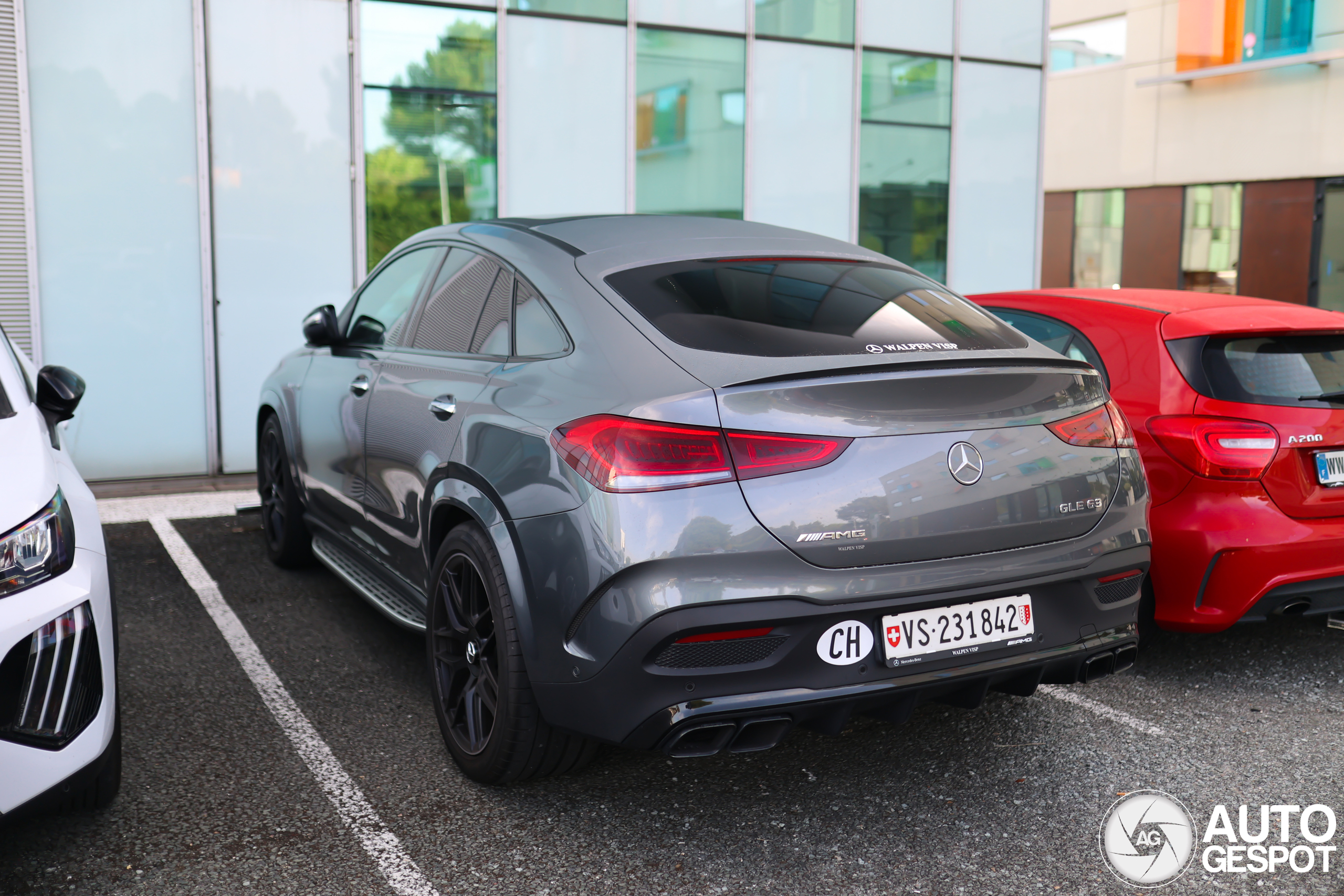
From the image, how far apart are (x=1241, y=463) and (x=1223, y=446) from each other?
0.27 feet

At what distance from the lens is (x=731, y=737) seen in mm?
2750

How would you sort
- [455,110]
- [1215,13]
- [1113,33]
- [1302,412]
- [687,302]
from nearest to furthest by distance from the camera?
[687,302] < [1302,412] < [455,110] < [1215,13] < [1113,33]

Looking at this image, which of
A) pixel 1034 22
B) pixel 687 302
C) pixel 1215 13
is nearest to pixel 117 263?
pixel 687 302

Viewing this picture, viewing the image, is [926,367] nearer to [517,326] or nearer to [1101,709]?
[517,326]

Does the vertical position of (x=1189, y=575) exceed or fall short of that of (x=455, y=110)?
it falls short

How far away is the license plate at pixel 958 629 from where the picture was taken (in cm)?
282

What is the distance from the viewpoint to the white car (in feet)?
8.45

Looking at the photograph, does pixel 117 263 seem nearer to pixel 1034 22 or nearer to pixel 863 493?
pixel 863 493

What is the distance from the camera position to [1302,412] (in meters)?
3.98

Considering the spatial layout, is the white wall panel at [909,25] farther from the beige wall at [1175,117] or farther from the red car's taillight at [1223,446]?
the beige wall at [1175,117]

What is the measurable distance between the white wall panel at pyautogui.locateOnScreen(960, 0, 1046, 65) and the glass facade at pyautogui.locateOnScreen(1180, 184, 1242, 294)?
1022cm

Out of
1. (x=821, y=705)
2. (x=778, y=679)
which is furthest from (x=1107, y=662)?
(x=778, y=679)

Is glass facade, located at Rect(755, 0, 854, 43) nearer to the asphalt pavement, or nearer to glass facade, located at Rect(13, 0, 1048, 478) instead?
glass facade, located at Rect(13, 0, 1048, 478)

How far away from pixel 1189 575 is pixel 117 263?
295 inches
